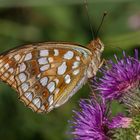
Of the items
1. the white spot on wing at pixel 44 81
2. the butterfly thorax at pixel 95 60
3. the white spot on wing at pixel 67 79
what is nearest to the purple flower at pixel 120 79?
the butterfly thorax at pixel 95 60

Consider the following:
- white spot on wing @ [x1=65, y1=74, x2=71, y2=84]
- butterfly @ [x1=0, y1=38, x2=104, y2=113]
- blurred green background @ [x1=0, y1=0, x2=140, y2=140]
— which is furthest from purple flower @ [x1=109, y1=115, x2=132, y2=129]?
blurred green background @ [x1=0, y1=0, x2=140, y2=140]

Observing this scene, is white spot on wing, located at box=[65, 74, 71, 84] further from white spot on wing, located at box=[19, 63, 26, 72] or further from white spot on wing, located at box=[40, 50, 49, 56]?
white spot on wing, located at box=[19, 63, 26, 72]

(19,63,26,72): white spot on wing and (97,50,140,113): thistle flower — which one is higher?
(19,63,26,72): white spot on wing

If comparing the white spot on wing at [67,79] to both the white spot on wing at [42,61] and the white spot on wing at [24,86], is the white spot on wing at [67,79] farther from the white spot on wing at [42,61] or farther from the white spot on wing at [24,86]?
the white spot on wing at [24,86]

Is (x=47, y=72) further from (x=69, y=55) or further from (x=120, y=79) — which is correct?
(x=120, y=79)

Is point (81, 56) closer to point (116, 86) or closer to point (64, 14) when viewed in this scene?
point (116, 86)

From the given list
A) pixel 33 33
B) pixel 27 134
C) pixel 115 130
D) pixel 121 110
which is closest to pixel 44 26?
pixel 33 33
